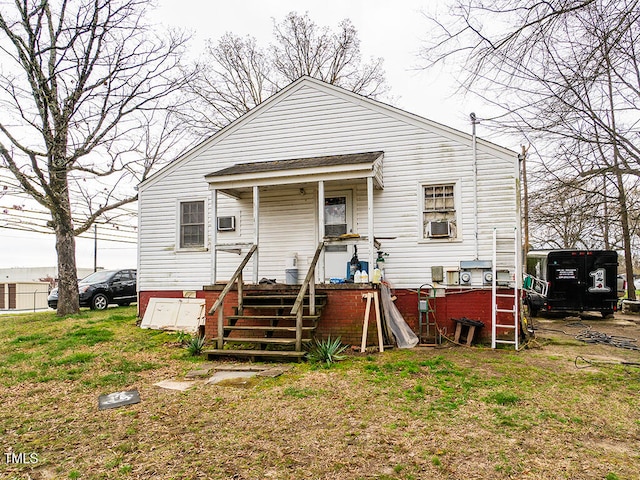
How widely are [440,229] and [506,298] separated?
192 cm

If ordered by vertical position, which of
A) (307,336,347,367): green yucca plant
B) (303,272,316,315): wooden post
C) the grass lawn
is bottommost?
the grass lawn

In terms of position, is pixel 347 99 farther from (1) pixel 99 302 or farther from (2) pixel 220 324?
(1) pixel 99 302

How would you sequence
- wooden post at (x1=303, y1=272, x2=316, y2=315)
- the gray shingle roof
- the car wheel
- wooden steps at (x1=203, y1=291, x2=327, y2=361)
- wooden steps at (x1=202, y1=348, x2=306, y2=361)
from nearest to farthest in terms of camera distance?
wooden steps at (x1=202, y1=348, x2=306, y2=361)
wooden steps at (x1=203, y1=291, x2=327, y2=361)
wooden post at (x1=303, y1=272, x2=316, y2=315)
the gray shingle roof
the car wheel

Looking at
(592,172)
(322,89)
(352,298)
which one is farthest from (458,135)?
(592,172)

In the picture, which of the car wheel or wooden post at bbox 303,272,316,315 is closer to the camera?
wooden post at bbox 303,272,316,315

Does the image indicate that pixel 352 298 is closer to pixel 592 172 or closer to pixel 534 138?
pixel 534 138

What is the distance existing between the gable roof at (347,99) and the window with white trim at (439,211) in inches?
43.1

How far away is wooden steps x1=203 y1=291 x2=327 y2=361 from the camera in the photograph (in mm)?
7188

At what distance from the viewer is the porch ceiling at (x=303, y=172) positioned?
8.43 metres

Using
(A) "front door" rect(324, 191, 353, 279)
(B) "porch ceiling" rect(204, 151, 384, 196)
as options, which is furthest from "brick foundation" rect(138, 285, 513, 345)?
(B) "porch ceiling" rect(204, 151, 384, 196)

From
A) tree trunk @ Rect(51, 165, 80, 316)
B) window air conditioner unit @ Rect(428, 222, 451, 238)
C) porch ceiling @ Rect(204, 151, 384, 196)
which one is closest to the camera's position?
porch ceiling @ Rect(204, 151, 384, 196)

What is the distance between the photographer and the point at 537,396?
16.8ft

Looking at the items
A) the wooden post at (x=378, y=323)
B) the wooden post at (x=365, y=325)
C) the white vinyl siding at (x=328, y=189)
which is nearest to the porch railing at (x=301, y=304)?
the wooden post at (x=365, y=325)

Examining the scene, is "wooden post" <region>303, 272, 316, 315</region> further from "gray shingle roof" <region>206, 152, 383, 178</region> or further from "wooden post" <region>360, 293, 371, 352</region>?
"gray shingle roof" <region>206, 152, 383, 178</region>
